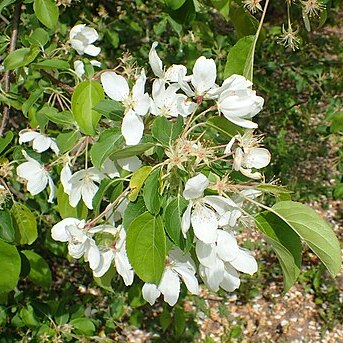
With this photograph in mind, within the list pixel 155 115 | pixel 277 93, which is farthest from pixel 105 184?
pixel 277 93

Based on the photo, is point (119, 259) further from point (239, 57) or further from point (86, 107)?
point (239, 57)

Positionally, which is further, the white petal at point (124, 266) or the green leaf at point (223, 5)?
the green leaf at point (223, 5)

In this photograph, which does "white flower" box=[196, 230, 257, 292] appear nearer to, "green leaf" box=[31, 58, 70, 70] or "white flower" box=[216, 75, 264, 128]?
"white flower" box=[216, 75, 264, 128]

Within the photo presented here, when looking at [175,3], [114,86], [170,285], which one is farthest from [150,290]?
[175,3]

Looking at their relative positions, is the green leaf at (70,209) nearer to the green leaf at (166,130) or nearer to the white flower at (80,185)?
the white flower at (80,185)

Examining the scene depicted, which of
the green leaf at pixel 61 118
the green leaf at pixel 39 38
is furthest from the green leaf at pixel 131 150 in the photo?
the green leaf at pixel 39 38
